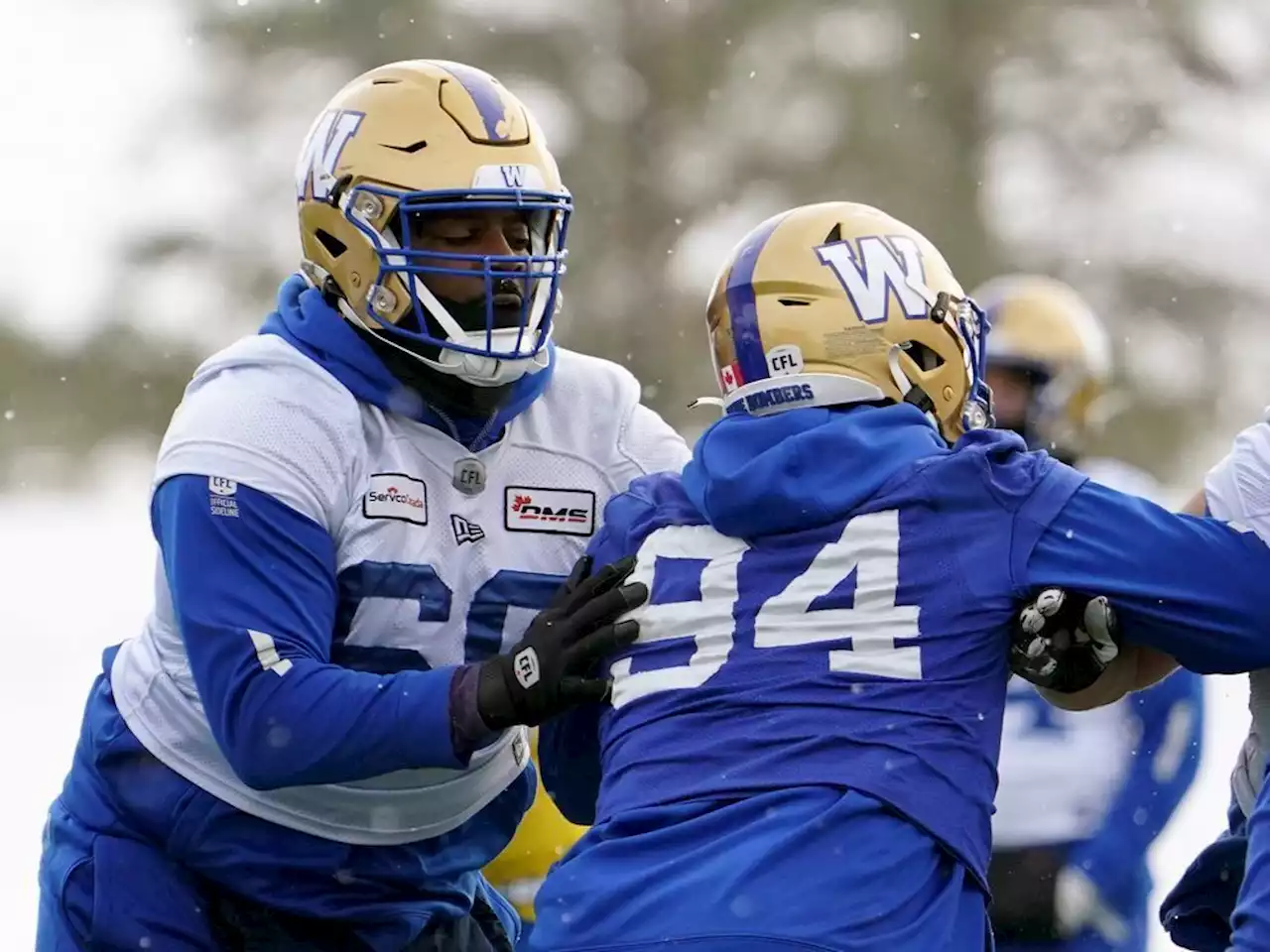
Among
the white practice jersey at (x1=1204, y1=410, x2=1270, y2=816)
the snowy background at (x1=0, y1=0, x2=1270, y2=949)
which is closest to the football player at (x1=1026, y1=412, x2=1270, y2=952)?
the white practice jersey at (x1=1204, y1=410, x2=1270, y2=816)

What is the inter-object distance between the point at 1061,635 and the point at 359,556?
1.03 metres

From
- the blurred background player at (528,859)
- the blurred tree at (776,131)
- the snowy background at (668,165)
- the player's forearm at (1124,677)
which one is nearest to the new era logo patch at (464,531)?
the player's forearm at (1124,677)

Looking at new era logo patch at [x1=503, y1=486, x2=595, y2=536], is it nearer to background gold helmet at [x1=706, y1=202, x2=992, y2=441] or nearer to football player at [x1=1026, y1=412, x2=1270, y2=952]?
background gold helmet at [x1=706, y1=202, x2=992, y2=441]

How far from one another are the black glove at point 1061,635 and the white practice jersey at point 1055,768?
1.95 metres

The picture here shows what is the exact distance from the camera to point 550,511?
134 inches

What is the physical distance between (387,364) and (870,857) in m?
1.17

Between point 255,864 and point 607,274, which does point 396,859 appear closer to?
point 255,864

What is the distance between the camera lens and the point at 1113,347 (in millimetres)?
14570

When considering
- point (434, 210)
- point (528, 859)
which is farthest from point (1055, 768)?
point (434, 210)

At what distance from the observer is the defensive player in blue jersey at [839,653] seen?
2.63 metres

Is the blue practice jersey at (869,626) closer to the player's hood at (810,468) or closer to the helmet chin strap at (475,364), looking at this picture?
the player's hood at (810,468)

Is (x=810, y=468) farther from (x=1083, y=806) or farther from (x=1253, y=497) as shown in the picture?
(x=1083, y=806)

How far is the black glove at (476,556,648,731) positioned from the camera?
2949 mm

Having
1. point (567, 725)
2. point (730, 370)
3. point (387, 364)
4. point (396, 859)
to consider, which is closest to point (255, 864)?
point (396, 859)
